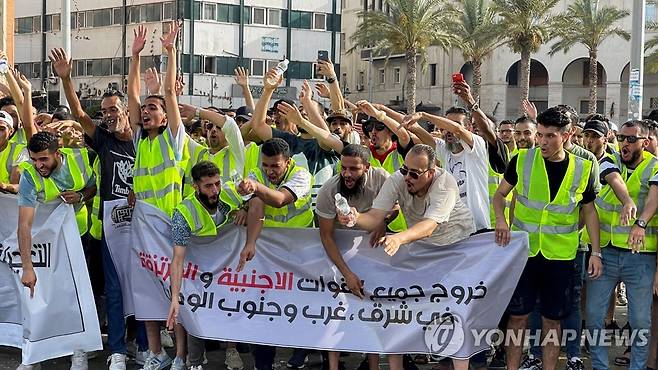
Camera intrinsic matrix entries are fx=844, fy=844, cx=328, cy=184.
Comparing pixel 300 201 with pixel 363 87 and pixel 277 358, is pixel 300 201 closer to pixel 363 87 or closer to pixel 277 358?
pixel 277 358

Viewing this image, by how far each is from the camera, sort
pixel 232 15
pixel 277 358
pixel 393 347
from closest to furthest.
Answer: pixel 393 347 < pixel 277 358 < pixel 232 15

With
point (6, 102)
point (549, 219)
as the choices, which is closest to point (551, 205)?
point (549, 219)

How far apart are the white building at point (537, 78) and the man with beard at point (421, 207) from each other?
171ft

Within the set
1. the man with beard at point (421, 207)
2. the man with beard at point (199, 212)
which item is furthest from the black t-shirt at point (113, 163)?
the man with beard at point (421, 207)

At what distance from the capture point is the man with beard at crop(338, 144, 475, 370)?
5584mm

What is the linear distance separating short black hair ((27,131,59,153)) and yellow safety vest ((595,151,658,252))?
14.1ft

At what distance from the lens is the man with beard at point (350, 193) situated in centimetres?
590

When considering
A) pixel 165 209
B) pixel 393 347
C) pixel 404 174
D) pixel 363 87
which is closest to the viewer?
pixel 404 174

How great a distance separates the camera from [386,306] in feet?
20.3

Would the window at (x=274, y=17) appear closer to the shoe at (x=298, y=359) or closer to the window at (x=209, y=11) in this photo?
the window at (x=209, y=11)

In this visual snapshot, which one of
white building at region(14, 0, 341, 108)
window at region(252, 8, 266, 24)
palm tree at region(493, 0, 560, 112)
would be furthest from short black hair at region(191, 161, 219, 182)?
window at region(252, 8, 266, 24)

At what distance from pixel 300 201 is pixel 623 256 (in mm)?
2522

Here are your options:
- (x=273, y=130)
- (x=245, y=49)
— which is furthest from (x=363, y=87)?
(x=273, y=130)

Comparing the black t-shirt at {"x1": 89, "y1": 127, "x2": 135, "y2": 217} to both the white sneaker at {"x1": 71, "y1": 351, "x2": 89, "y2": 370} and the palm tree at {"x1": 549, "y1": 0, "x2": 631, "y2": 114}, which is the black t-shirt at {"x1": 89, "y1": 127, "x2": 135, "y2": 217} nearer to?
the white sneaker at {"x1": 71, "y1": 351, "x2": 89, "y2": 370}
